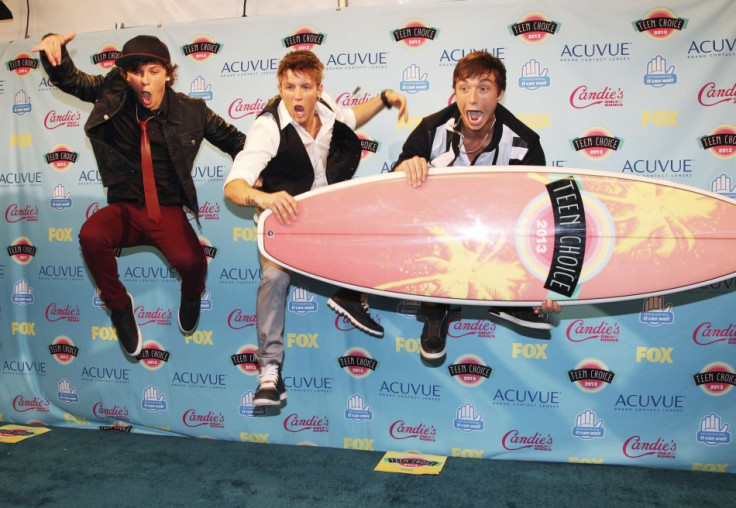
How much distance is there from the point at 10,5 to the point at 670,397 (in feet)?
14.7

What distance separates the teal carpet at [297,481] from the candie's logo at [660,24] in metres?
2.22

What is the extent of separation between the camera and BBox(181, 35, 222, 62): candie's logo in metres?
3.40

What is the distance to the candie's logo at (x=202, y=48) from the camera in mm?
3400

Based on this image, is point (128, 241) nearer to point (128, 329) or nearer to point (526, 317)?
point (128, 329)

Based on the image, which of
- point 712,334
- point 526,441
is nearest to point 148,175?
point 526,441

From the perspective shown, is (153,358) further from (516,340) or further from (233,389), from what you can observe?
(516,340)

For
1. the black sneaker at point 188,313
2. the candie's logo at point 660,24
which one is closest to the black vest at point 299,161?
the black sneaker at point 188,313

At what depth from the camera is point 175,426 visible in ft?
11.8

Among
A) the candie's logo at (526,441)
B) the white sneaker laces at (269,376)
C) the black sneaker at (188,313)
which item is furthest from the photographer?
the black sneaker at (188,313)

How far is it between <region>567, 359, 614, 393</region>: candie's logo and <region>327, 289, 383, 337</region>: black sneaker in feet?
3.50

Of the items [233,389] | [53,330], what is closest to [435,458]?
[233,389]

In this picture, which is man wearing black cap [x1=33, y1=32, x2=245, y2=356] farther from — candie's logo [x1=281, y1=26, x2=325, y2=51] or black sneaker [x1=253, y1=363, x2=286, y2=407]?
black sneaker [x1=253, y1=363, x2=286, y2=407]

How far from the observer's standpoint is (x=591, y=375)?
3.15 meters

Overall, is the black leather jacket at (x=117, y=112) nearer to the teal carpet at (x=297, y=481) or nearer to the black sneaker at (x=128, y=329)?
the black sneaker at (x=128, y=329)
